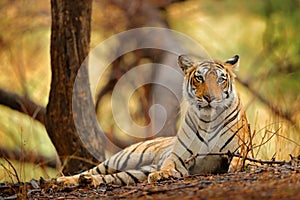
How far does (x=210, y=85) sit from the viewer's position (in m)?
4.59

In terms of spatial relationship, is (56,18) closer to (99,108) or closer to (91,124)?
(91,124)

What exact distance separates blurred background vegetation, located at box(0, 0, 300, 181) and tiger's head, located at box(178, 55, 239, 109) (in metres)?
3.32

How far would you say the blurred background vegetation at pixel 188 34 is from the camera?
869 cm

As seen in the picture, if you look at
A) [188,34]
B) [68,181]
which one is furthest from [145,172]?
[188,34]

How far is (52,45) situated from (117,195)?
2.87 meters

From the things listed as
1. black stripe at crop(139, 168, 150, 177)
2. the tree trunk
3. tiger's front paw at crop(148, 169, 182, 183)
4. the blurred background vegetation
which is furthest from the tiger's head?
the blurred background vegetation

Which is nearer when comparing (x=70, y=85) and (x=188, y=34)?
(x=70, y=85)

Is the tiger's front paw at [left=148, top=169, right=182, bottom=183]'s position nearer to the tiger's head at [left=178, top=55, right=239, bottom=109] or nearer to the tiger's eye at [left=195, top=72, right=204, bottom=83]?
the tiger's head at [left=178, top=55, right=239, bottom=109]

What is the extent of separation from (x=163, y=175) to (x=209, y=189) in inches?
48.7

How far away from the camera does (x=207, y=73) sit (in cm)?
467

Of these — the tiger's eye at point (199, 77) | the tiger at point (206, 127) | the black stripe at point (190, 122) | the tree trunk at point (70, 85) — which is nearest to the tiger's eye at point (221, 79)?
the tiger at point (206, 127)

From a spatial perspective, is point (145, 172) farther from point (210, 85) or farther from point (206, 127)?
point (210, 85)

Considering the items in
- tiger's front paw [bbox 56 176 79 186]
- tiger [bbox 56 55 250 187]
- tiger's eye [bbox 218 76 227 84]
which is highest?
tiger's eye [bbox 218 76 227 84]

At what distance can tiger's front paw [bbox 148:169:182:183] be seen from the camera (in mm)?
4359
